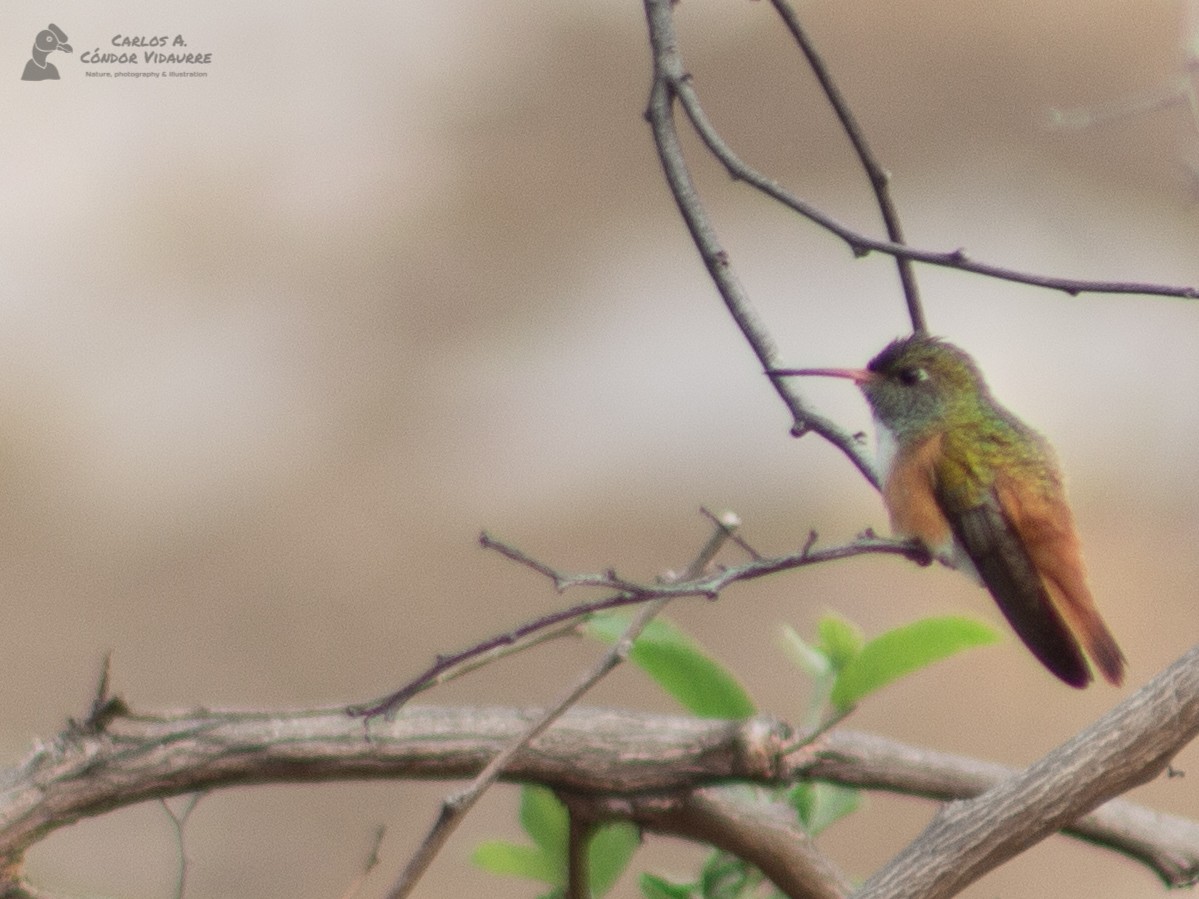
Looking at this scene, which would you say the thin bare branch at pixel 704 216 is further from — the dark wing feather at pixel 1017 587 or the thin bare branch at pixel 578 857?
the thin bare branch at pixel 578 857

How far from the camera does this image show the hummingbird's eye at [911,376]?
1.21m

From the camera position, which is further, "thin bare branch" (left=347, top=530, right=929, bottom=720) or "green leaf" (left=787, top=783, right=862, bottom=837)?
"green leaf" (left=787, top=783, right=862, bottom=837)

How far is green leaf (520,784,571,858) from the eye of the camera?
3.41 ft

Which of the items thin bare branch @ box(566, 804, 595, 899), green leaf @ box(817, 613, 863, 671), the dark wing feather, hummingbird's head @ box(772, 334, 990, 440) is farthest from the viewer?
hummingbird's head @ box(772, 334, 990, 440)

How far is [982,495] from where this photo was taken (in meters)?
1.08

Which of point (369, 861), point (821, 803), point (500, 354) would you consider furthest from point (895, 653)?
point (500, 354)

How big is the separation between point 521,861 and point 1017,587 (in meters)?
0.42

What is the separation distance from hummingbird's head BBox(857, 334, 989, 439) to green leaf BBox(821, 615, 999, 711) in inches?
9.2

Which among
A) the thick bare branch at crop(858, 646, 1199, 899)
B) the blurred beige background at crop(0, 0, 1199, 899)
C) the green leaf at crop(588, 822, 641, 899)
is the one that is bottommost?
the thick bare branch at crop(858, 646, 1199, 899)

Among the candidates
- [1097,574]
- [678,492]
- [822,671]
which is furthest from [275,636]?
[822,671]

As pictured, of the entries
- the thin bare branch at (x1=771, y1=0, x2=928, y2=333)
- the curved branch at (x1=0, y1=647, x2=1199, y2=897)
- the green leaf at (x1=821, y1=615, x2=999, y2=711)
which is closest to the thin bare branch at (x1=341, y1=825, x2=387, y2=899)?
the curved branch at (x1=0, y1=647, x2=1199, y2=897)

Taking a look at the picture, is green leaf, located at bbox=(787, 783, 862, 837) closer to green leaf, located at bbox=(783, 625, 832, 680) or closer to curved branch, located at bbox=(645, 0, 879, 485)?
green leaf, located at bbox=(783, 625, 832, 680)

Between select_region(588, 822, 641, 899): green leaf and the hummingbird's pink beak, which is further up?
the hummingbird's pink beak

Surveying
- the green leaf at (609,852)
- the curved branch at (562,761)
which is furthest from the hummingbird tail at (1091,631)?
the green leaf at (609,852)
